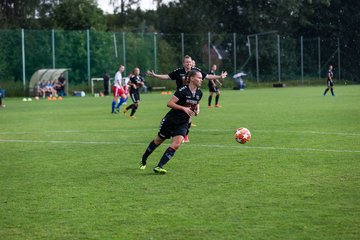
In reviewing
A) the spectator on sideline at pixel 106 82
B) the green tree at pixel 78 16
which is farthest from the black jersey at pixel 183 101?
the green tree at pixel 78 16

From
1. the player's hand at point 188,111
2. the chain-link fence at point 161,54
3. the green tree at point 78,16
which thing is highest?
the green tree at point 78,16

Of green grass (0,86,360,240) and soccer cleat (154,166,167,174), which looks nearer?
green grass (0,86,360,240)

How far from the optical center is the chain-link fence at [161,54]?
159ft

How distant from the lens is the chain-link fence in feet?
159

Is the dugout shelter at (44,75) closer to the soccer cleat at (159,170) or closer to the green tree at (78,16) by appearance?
the green tree at (78,16)

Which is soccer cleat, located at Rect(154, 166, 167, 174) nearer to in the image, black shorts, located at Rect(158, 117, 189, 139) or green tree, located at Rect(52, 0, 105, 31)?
black shorts, located at Rect(158, 117, 189, 139)

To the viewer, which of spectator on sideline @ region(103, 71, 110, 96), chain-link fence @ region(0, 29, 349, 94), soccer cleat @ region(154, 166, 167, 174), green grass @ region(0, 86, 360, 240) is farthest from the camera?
chain-link fence @ region(0, 29, 349, 94)

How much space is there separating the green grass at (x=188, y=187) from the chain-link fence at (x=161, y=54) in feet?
103

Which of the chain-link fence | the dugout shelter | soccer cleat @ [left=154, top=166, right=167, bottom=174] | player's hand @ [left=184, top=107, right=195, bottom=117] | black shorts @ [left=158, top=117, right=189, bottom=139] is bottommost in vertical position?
soccer cleat @ [left=154, top=166, right=167, bottom=174]

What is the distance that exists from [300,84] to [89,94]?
23.3 metres

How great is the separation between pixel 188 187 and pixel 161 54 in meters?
46.7

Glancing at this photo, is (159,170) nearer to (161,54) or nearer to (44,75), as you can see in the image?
(44,75)

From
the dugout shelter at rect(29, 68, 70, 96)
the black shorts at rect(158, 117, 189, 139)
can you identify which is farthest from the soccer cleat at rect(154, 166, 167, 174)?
the dugout shelter at rect(29, 68, 70, 96)

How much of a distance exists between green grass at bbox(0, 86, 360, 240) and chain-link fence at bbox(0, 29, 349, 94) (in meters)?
31.3
